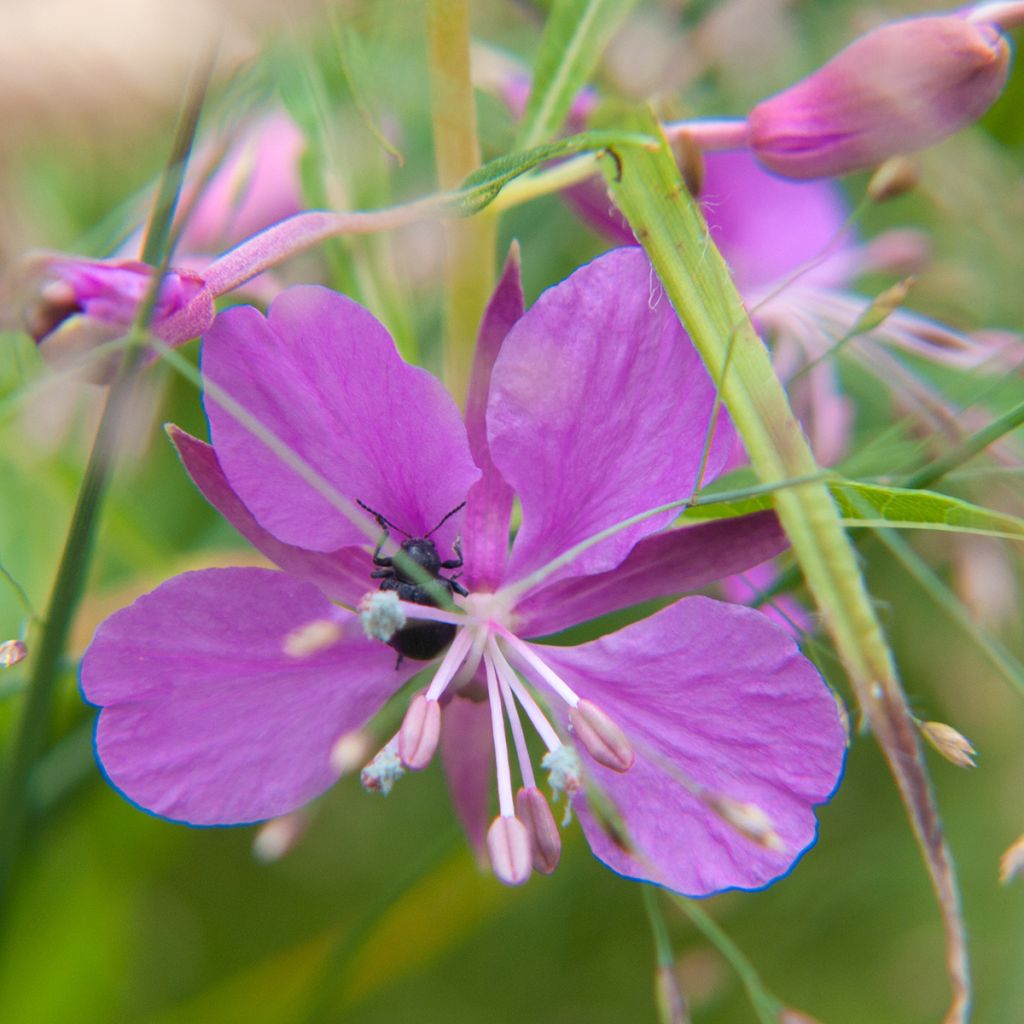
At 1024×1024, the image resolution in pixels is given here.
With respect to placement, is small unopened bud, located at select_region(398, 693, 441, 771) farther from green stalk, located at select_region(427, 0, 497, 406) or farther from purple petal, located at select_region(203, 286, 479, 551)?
green stalk, located at select_region(427, 0, 497, 406)

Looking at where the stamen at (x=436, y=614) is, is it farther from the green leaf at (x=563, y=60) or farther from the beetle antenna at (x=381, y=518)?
the green leaf at (x=563, y=60)

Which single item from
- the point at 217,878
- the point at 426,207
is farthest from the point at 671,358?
the point at 217,878

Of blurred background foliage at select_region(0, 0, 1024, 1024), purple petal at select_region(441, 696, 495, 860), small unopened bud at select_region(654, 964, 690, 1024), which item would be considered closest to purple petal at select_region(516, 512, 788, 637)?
purple petal at select_region(441, 696, 495, 860)

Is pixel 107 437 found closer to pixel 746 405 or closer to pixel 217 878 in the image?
pixel 746 405

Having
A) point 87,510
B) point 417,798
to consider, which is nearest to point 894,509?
point 87,510

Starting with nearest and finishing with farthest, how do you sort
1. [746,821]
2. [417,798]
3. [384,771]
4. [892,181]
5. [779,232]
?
[746,821], [384,771], [892,181], [779,232], [417,798]

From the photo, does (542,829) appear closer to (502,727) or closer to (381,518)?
(502,727)
